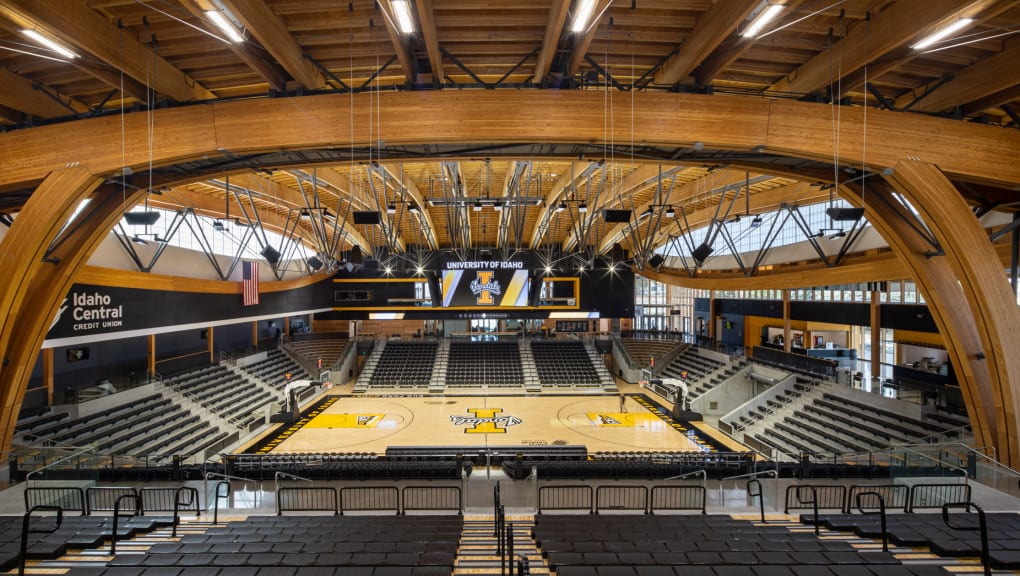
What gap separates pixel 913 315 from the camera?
19297 millimetres

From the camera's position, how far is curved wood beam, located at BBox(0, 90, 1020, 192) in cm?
808

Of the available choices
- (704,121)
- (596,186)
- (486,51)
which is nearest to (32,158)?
(486,51)

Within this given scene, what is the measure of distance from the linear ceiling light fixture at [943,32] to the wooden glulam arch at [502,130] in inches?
68.0

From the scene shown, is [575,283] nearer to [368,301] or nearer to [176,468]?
[368,301]

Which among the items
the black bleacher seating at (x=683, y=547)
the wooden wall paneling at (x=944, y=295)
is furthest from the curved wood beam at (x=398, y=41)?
the wooden wall paneling at (x=944, y=295)

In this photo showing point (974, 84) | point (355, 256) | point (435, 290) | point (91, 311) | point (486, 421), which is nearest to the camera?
point (974, 84)

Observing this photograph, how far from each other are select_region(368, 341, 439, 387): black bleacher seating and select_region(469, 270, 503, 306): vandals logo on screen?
5723 mm

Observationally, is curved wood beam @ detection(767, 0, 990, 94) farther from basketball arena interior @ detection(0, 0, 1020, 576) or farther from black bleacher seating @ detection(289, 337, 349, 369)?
black bleacher seating @ detection(289, 337, 349, 369)

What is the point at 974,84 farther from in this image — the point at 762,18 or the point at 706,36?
the point at 706,36

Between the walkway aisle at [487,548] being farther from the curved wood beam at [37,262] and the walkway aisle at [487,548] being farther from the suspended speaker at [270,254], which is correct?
the suspended speaker at [270,254]

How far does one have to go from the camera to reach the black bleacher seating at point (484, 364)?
29.7 m

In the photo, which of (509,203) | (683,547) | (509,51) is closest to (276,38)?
(509,51)

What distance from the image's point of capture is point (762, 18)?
19.6 feet

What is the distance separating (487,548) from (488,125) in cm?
686
